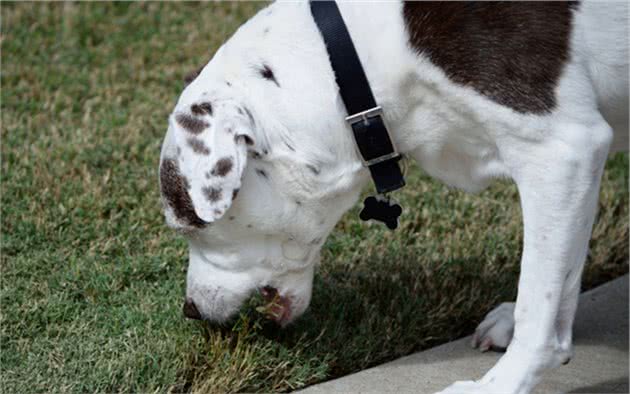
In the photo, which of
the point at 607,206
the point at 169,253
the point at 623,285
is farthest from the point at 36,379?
the point at 607,206

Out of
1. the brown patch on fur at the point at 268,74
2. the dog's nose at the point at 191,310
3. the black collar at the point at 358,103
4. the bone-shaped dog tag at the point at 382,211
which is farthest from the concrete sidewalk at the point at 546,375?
the brown patch on fur at the point at 268,74

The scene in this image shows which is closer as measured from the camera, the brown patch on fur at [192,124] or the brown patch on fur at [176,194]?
the brown patch on fur at [192,124]

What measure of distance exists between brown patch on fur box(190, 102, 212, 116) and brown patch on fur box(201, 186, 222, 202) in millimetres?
229

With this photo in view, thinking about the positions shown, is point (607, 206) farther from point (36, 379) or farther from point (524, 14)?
point (36, 379)

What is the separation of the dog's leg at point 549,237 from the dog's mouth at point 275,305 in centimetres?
65

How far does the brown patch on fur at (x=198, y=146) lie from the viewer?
10.6ft

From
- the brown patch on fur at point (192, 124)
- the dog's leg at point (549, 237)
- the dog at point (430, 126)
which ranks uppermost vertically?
the brown patch on fur at point (192, 124)

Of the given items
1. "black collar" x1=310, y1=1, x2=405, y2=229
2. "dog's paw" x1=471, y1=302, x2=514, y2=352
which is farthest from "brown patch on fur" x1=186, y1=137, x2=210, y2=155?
"dog's paw" x1=471, y1=302, x2=514, y2=352

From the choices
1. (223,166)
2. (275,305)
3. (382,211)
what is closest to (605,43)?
(382,211)

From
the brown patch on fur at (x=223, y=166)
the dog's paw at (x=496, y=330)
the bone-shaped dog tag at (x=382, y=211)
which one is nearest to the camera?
the brown patch on fur at (x=223, y=166)

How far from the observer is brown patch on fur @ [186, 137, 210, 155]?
3.23 meters

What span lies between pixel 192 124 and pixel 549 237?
3.78 feet

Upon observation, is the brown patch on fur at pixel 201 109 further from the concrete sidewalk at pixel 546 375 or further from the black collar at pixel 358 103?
the concrete sidewalk at pixel 546 375

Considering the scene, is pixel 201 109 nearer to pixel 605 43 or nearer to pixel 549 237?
pixel 549 237
